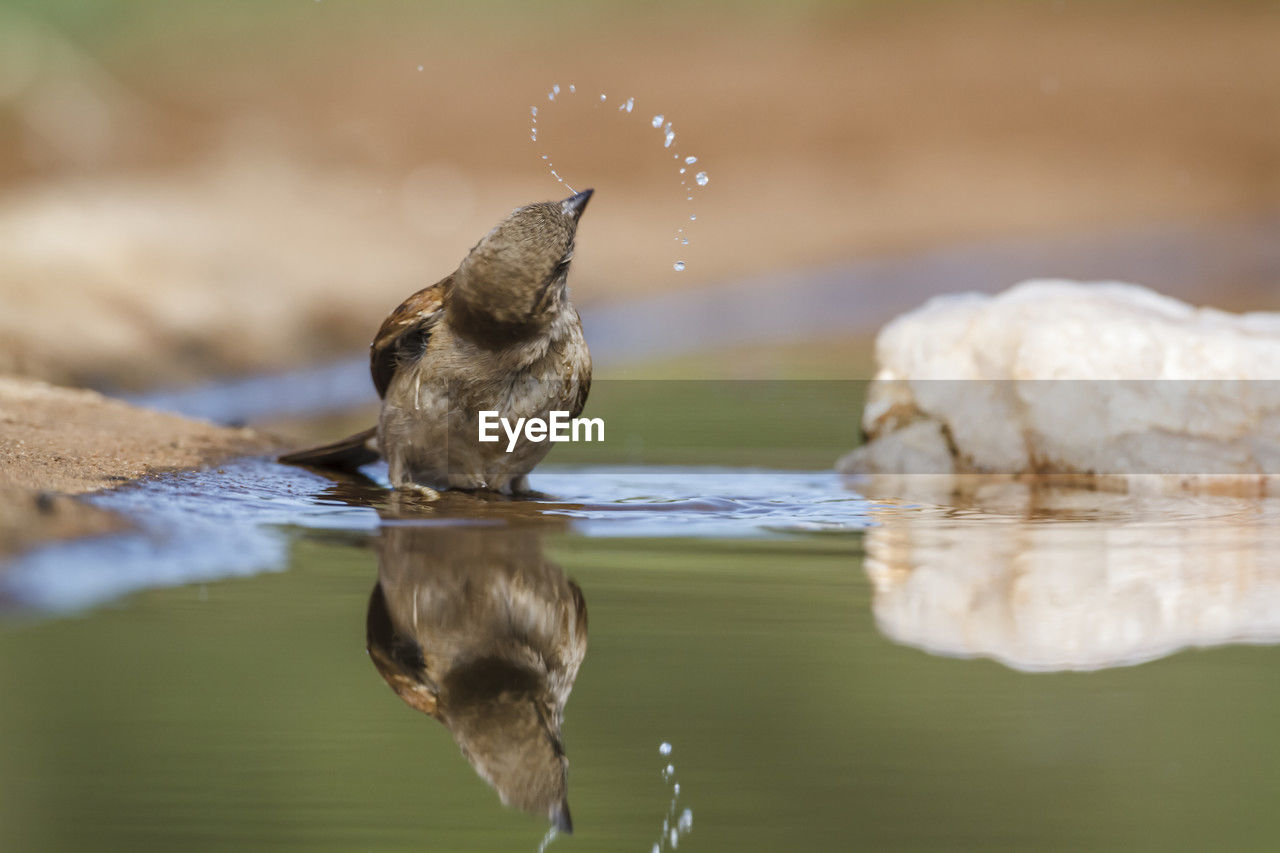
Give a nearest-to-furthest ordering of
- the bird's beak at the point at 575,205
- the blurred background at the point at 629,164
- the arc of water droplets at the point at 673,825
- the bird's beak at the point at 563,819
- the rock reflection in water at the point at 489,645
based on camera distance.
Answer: the arc of water droplets at the point at 673,825
the bird's beak at the point at 563,819
the rock reflection in water at the point at 489,645
the bird's beak at the point at 575,205
the blurred background at the point at 629,164

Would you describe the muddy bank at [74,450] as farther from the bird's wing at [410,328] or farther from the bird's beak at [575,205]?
the bird's beak at [575,205]

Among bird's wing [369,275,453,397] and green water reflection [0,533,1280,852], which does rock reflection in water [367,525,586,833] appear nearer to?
green water reflection [0,533,1280,852]

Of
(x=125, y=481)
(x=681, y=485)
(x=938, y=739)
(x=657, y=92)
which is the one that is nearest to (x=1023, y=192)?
(x=657, y=92)

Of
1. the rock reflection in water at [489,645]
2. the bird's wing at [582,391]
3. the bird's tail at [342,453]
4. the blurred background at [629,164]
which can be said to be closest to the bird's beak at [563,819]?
the rock reflection in water at [489,645]

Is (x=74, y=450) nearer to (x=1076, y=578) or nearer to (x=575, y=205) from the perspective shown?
(x=575, y=205)

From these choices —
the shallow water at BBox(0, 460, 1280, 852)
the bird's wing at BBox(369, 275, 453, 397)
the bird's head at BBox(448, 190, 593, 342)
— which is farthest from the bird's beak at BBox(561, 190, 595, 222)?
the shallow water at BBox(0, 460, 1280, 852)

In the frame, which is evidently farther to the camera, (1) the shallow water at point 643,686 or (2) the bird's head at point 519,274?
(2) the bird's head at point 519,274

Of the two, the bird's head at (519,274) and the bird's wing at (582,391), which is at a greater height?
the bird's head at (519,274)
